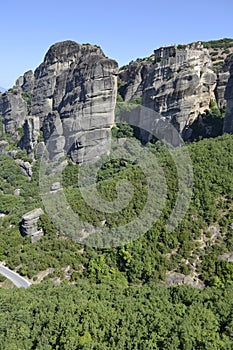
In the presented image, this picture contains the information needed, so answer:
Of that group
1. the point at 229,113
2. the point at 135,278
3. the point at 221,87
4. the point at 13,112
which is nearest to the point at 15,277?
the point at 135,278

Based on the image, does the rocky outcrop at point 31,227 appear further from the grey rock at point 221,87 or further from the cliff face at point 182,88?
the grey rock at point 221,87

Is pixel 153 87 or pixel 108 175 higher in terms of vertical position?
pixel 153 87

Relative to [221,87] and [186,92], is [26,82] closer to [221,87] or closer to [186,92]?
[186,92]

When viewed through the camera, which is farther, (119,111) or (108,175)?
(119,111)

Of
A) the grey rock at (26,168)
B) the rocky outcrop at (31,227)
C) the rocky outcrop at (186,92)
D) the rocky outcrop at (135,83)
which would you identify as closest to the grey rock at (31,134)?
the grey rock at (26,168)

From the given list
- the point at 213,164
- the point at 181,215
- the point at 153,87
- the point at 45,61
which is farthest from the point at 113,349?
the point at 45,61

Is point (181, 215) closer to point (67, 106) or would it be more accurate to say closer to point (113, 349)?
point (113, 349)

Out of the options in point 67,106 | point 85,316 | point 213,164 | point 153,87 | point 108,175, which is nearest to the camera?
point 85,316

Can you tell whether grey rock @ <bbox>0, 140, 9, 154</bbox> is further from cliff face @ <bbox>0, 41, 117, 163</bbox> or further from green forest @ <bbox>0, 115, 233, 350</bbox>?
green forest @ <bbox>0, 115, 233, 350</bbox>
